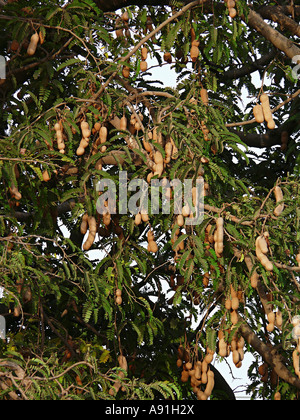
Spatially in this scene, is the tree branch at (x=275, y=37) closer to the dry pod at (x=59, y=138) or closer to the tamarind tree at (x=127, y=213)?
the tamarind tree at (x=127, y=213)

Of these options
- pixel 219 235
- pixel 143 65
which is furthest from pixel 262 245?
pixel 143 65

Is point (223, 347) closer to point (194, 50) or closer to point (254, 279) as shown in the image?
point (254, 279)

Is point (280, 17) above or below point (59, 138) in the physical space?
above

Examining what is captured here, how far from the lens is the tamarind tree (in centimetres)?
384

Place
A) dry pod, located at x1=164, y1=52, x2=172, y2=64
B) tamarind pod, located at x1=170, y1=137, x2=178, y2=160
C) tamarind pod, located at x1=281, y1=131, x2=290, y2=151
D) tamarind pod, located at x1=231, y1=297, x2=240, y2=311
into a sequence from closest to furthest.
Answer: tamarind pod, located at x1=170, y1=137, x2=178, y2=160 < tamarind pod, located at x1=231, y1=297, x2=240, y2=311 < dry pod, located at x1=164, y1=52, x2=172, y2=64 < tamarind pod, located at x1=281, y1=131, x2=290, y2=151

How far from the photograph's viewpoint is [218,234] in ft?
11.8

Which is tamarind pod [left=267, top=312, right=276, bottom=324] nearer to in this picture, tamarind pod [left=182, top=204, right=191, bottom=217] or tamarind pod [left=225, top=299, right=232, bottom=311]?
tamarind pod [left=225, top=299, right=232, bottom=311]

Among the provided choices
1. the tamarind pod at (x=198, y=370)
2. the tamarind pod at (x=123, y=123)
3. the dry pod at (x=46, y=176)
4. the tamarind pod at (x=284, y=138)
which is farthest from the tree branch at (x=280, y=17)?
the tamarind pod at (x=198, y=370)

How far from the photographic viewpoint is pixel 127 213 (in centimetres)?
427

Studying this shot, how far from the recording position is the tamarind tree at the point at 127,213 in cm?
384

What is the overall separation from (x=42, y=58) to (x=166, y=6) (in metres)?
1.25

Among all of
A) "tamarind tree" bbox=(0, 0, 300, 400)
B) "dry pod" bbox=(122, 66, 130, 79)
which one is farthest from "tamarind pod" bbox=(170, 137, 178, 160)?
"dry pod" bbox=(122, 66, 130, 79)

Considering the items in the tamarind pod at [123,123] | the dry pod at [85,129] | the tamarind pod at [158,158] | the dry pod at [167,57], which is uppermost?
the dry pod at [167,57]
